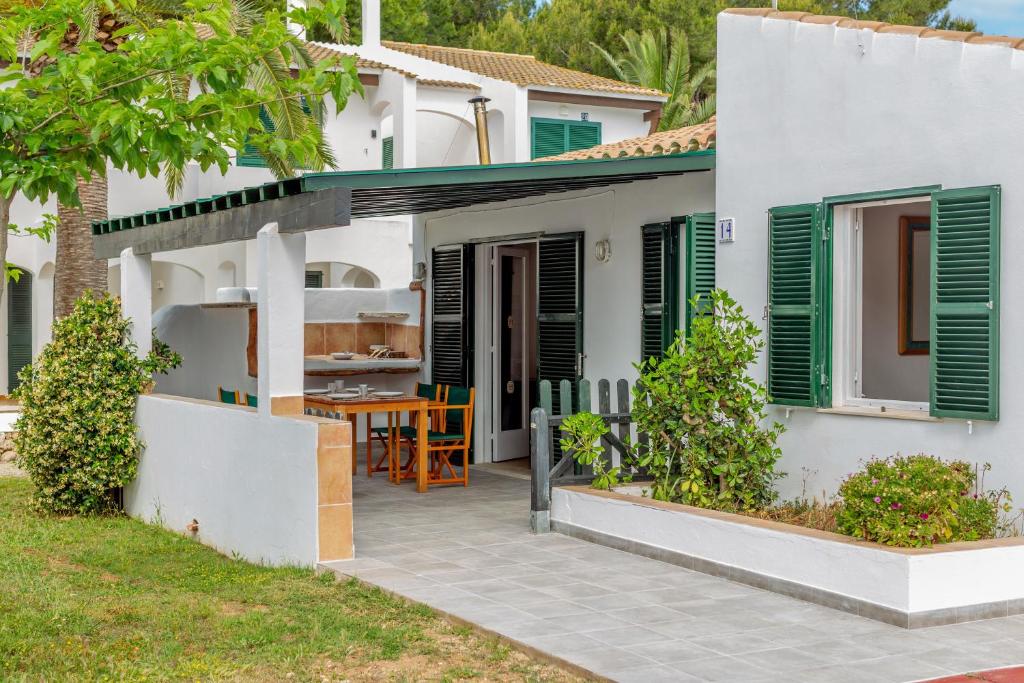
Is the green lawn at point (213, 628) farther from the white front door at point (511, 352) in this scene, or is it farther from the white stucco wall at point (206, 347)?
the white stucco wall at point (206, 347)

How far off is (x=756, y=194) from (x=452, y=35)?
96.9 ft

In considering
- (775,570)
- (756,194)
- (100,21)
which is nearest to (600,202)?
(756,194)

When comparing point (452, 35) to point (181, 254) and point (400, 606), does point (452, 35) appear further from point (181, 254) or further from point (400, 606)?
point (400, 606)

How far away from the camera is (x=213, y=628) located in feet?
21.2

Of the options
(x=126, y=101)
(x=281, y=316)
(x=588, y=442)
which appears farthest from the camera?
(x=588, y=442)

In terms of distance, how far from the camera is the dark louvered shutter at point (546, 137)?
72.9 feet

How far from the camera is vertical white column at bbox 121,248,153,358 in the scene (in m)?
11.0

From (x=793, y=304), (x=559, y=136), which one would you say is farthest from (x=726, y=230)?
(x=559, y=136)

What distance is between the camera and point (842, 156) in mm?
8156

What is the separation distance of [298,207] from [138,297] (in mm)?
3678

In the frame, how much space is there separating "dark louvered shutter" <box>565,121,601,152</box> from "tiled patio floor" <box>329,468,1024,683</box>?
14.8m

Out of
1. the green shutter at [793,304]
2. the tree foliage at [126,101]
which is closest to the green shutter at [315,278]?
the green shutter at [793,304]

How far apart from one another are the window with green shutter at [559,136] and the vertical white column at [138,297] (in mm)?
11750

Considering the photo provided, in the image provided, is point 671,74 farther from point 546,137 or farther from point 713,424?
point 713,424
